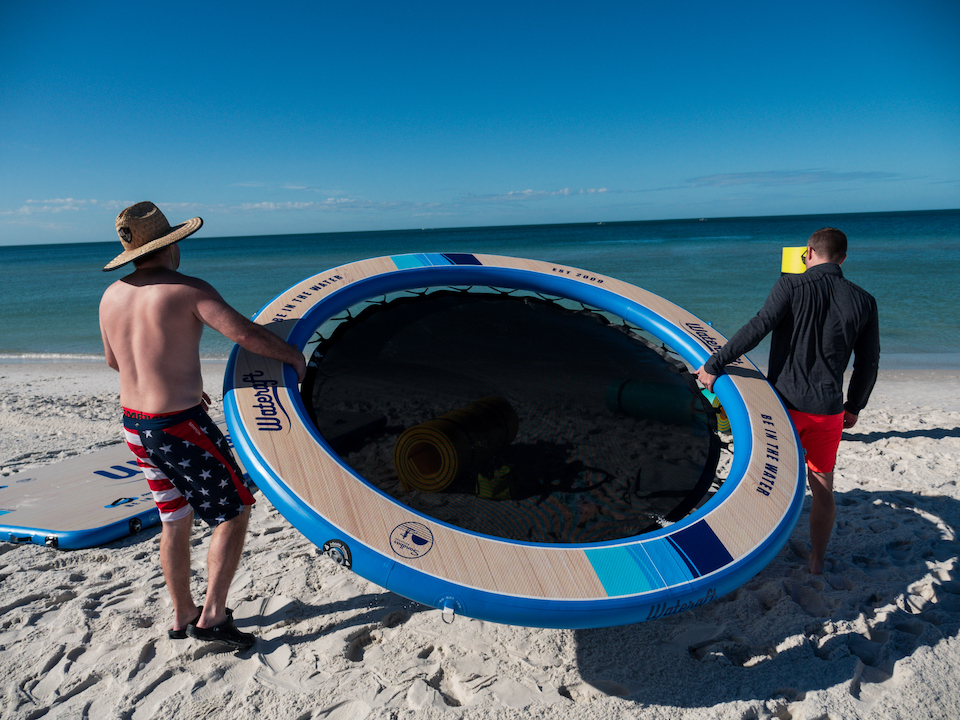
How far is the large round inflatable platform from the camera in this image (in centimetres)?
147

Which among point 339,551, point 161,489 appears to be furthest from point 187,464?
point 339,551

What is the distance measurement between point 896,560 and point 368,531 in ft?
7.49

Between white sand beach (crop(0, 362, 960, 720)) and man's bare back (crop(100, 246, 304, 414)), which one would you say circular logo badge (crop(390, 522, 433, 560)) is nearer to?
white sand beach (crop(0, 362, 960, 720))

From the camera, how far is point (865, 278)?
604 inches

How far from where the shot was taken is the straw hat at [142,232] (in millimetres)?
1658

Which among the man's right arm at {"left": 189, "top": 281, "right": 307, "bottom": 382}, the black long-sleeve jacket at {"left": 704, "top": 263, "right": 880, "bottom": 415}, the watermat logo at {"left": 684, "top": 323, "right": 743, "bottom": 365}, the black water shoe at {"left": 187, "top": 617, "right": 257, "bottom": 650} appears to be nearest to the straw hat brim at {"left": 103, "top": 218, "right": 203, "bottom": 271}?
the man's right arm at {"left": 189, "top": 281, "right": 307, "bottom": 382}

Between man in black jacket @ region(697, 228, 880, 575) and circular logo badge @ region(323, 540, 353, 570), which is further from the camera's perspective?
man in black jacket @ region(697, 228, 880, 575)

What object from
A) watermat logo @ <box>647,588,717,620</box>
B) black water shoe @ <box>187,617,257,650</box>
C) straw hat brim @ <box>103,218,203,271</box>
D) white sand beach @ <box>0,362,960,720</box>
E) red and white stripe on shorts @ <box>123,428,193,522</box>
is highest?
straw hat brim @ <box>103,218,203,271</box>

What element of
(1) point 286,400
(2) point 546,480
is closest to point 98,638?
(1) point 286,400

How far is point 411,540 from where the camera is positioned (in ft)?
4.97

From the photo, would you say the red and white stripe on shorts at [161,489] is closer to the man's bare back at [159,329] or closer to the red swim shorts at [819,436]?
the man's bare back at [159,329]

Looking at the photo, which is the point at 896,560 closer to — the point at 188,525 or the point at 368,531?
the point at 368,531

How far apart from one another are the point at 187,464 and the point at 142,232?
717 mm

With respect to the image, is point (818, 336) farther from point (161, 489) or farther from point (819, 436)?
point (161, 489)
